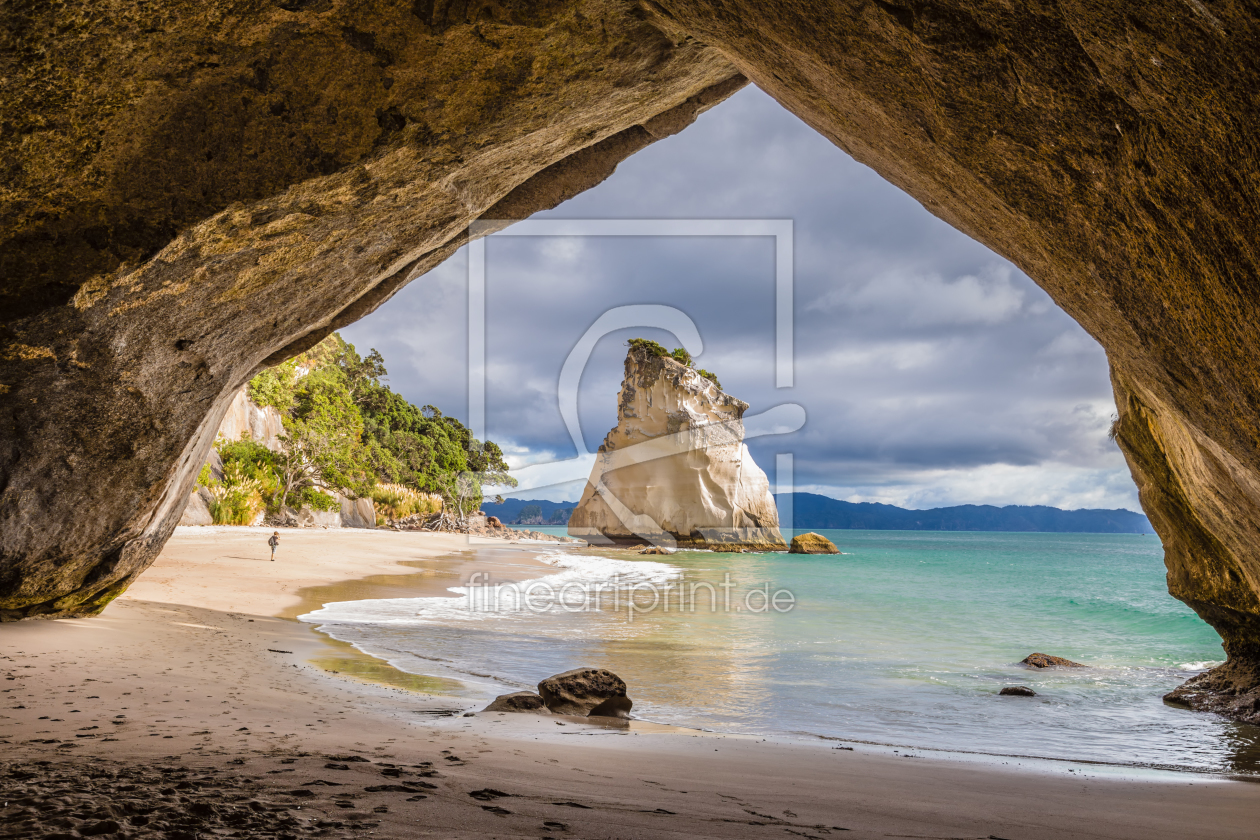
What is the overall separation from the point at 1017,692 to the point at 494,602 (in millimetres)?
10130

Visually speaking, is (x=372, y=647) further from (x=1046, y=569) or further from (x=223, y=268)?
(x=1046, y=569)

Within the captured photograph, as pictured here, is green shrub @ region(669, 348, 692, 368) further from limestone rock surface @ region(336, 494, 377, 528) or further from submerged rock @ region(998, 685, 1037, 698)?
submerged rock @ region(998, 685, 1037, 698)

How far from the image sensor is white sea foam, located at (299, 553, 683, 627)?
1127cm

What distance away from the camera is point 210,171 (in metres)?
3.90

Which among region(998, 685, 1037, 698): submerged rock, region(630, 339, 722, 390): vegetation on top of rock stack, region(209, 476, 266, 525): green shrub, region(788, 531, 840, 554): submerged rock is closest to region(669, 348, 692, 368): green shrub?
region(630, 339, 722, 390): vegetation on top of rock stack

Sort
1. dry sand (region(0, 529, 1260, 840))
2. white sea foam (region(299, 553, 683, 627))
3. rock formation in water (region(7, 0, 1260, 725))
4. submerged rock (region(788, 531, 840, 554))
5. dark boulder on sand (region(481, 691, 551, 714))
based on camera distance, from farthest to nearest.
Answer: submerged rock (region(788, 531, 840, 554))
white sea foam (region(299, 553, 683, 627))
dark boulder on sand (region(481, 691, 551, 714))
dry sand (region(0, 529, 1260, 840))
rock formation in water (region(7, 0, 1260, 725))

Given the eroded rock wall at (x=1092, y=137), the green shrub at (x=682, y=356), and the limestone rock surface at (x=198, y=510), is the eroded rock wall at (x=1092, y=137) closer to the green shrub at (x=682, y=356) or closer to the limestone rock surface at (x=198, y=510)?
the limestone rock surface at (x=198, y=510)

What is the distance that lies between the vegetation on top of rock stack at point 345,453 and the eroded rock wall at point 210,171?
13.7 m

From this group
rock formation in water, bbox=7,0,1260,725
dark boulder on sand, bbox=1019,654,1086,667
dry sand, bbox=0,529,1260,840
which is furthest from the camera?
dark boulder on sand, bbox=1019,654,1086,667

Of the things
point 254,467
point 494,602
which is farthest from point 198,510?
point 494,602

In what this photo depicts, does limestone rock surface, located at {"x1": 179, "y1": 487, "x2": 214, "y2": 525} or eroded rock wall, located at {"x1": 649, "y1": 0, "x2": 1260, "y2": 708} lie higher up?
eroded rock wall, located at {"x1": 649, "y1": 0, "x2": 1260, "y2": 708}

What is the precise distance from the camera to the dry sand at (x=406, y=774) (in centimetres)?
246

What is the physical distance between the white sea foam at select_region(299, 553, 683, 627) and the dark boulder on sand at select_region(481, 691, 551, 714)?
5666 millimetres

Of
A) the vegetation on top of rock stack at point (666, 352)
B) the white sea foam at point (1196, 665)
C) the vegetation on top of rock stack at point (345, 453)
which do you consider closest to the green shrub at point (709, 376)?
the vegetation on top of rock stack at point (666, 352)
